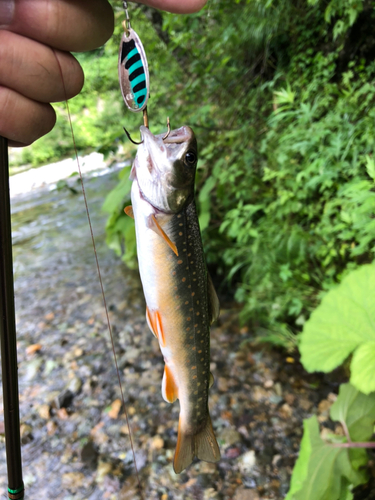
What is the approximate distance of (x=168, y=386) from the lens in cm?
113

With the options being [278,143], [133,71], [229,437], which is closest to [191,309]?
[133,71]

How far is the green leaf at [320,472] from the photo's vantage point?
1.63 m

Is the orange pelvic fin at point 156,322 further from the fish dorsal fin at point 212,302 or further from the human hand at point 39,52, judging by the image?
the human hand at point 39,52

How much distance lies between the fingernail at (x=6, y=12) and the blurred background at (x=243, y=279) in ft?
6.40

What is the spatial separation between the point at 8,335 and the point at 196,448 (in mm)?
671

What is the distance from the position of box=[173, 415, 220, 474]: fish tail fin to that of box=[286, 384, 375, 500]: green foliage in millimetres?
736

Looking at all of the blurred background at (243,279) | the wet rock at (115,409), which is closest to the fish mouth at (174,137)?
the blurred background at (243,279)

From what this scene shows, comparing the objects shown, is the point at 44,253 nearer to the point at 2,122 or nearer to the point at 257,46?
the point at 257,46

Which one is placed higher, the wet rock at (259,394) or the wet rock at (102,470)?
the wet rock at (259,394)

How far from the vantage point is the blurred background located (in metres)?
2.53

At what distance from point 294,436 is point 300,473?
1.13m

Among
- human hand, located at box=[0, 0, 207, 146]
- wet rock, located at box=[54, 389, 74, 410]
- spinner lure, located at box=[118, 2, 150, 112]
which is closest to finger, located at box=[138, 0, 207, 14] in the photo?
human hand, located at box=[0, 0, 207, 146]

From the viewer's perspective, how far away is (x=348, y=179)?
2682 millimetres

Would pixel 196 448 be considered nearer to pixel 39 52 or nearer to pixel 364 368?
pixel 364 368
